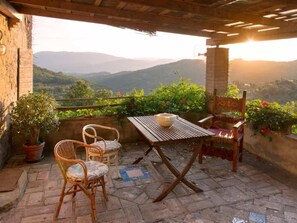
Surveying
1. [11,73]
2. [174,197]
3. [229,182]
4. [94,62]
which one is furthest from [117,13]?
[94,62]

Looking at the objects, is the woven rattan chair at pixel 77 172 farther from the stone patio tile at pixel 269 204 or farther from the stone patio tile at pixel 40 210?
the stone patio tile at pixel 269 204

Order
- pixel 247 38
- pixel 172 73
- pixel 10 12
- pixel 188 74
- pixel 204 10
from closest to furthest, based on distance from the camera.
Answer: pixel 204 10 < pixel 10 12 < pixel 247 38 < pixel 172 73 < pixel 188 74

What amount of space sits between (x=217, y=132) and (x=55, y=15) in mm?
3296

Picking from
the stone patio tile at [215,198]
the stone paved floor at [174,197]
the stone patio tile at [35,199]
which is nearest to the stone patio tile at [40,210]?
the stone paved floor at [174,197]

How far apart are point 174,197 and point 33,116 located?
8.38 ft

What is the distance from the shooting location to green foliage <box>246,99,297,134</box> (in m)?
3.63

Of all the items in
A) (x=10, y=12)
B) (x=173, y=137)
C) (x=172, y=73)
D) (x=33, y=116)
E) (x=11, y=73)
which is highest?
(x=172, y=73)

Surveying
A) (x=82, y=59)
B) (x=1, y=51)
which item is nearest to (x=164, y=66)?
(x=82, y=59)

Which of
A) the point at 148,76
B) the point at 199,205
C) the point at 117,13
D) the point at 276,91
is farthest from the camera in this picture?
the point at 148,76

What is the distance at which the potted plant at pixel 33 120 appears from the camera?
3.78 metres

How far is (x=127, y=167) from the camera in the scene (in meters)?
3.76

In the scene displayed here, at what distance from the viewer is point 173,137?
9.00 ft

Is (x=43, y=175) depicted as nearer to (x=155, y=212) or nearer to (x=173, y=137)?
(x=155, y=212)

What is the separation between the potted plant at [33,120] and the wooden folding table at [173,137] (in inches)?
63.8
